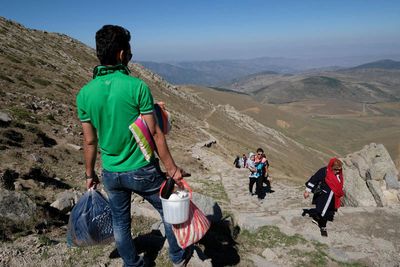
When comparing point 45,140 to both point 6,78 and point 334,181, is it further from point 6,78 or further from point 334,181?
point 334,181

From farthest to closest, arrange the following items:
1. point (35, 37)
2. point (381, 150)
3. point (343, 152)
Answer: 1. point (343, 152)
2. point (35, 37)
3. point (381, 150)

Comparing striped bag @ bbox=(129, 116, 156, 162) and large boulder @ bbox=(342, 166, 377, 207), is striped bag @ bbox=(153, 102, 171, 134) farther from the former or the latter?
large boulder @ bbox=(342, 166, 377, 207)

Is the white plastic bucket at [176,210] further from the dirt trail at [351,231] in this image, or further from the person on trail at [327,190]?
the person on trail at [327,190]

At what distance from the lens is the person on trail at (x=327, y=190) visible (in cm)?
825

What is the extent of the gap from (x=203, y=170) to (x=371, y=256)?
13112mm

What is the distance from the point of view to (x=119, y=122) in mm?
3578

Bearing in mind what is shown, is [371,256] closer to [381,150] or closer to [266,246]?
[266,246]

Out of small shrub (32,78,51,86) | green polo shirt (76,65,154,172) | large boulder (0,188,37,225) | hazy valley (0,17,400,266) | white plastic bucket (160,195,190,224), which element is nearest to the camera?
green polo shirt (76,65,154,172)

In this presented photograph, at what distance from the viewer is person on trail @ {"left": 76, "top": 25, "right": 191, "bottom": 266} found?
11.5ft

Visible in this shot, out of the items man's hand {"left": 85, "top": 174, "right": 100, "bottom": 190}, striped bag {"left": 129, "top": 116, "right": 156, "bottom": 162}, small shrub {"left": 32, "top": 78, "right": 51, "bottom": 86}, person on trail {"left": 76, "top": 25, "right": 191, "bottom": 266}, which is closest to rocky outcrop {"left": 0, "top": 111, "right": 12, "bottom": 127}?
small shrub {"left": 32, "top": 78, "right": 51, "bottom": 86}

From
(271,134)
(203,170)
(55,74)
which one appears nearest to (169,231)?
(203,170)

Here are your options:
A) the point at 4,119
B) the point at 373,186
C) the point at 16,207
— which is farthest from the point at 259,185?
the point at 4,119

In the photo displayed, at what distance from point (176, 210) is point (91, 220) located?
5.40 feet

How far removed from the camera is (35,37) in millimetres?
49625
